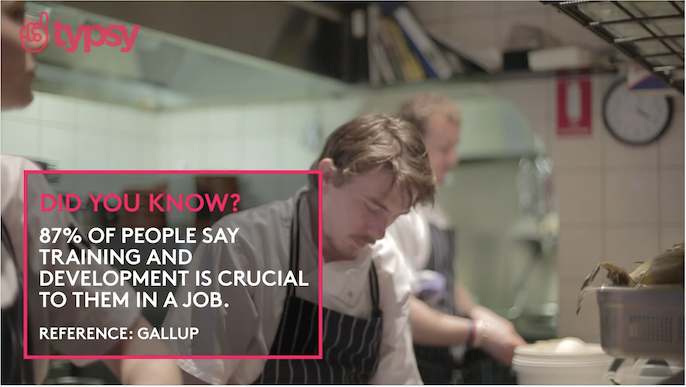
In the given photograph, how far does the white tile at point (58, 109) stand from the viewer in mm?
1040

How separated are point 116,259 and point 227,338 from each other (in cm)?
18

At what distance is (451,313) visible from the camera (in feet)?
5.08

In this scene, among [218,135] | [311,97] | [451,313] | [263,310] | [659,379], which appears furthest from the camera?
[451,313]

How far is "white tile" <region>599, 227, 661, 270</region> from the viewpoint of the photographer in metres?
1.09

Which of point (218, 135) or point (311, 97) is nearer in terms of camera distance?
point (218, 135)

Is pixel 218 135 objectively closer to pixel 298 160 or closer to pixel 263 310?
pixel 298 160

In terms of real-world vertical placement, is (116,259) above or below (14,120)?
below

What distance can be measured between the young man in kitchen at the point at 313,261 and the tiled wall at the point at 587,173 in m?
0.32

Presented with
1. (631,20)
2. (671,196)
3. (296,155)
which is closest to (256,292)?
(296,155)

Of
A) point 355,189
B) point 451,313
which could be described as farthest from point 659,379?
point 451,313

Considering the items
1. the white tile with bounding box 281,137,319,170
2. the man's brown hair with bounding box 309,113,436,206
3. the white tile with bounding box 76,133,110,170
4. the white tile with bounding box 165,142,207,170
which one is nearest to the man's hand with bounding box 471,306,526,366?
the man's brown hair with bounding box 309,113,436,206

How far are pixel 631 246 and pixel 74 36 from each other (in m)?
0.88

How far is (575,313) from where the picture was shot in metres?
1.20

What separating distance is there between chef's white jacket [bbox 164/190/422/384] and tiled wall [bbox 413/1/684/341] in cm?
33
